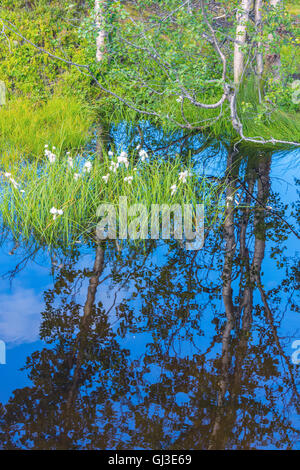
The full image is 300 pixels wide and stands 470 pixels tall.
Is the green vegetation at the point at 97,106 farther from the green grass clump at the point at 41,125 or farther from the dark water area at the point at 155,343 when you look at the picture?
the dark water area at the point at 155,343

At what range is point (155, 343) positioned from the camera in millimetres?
3822

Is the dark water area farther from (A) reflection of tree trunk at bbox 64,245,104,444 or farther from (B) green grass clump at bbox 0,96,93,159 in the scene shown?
(B) green grass clump at bbox 0,96,93,159

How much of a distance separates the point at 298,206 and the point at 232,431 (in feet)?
13.4

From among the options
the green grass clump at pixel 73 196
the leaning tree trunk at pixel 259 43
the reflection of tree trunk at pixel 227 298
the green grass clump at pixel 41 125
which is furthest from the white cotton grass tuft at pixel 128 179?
the leaning tree trunk at pixel 259 43

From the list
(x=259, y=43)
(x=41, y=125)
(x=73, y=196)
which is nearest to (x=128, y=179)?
(x=73, y=196)

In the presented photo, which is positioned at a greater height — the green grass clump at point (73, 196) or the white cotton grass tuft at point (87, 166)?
the white cotton grass tuft at point (87, 166)

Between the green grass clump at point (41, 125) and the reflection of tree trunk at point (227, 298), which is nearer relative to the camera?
the reflection of tree trunk at point (227, 298)

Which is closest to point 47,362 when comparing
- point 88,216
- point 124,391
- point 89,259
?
point 124,391

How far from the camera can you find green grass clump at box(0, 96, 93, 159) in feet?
25.5

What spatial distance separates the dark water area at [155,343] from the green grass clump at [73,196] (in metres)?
0.28

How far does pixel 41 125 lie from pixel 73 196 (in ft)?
11.0

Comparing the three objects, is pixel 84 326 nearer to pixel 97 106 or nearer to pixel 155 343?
pixel 155 343

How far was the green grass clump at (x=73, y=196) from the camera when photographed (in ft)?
18.2

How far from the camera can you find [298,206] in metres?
6.49
